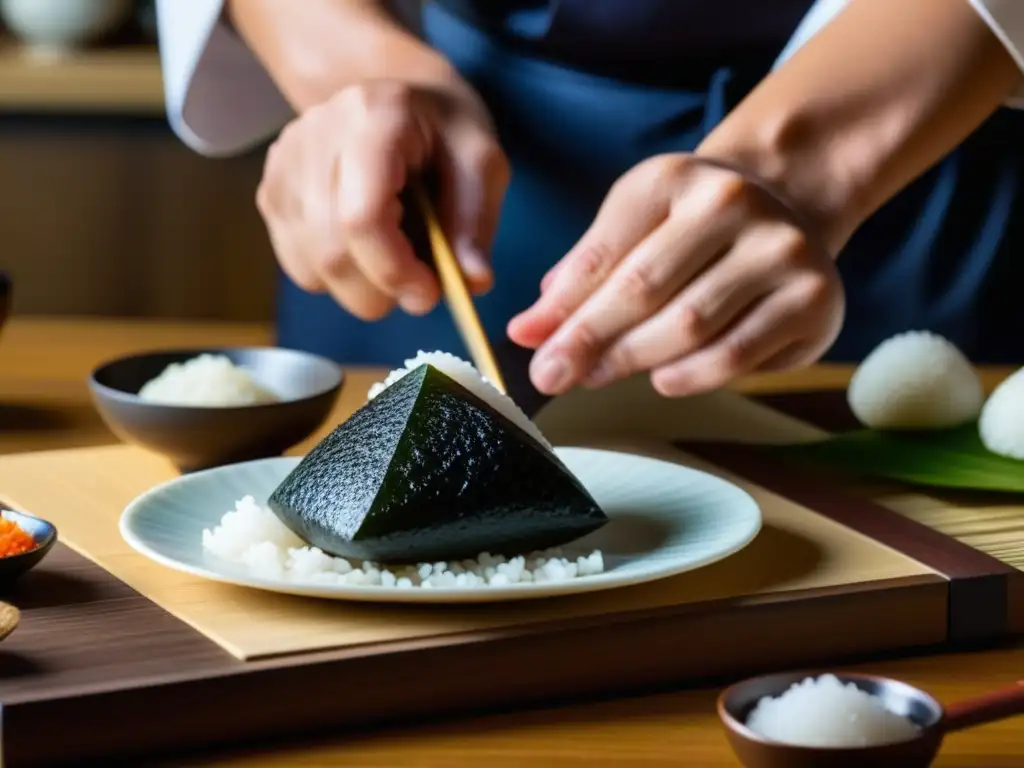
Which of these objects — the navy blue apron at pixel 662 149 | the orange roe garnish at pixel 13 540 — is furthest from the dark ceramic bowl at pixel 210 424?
the navy blue apron at pixel 662 149

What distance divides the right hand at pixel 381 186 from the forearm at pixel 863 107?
176mm

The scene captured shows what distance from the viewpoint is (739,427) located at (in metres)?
1.32

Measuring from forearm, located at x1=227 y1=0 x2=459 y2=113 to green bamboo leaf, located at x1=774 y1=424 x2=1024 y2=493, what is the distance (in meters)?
0.43

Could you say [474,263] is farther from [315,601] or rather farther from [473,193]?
[315,601]

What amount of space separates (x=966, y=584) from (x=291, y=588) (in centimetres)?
38

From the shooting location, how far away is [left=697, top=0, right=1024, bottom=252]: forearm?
3.82 ft

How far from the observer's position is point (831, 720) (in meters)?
0.66

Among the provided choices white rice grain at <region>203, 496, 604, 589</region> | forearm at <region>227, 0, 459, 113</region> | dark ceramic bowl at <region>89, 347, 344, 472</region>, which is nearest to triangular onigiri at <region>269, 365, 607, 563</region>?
white rice grain at <region>203, 496, 604, 589</region>

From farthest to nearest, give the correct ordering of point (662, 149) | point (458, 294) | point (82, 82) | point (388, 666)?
point (82, 82), point (662, 149), point (458, 294), point (388, 666)

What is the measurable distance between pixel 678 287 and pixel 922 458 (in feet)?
0.78

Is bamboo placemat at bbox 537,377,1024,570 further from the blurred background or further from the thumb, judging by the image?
the blurred background

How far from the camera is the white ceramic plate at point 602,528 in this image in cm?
80

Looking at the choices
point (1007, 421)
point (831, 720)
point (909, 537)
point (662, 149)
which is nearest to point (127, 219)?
point (662, 149)

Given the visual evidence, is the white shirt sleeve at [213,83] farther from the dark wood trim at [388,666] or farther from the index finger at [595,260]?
the dark wood trim at [388,666]
